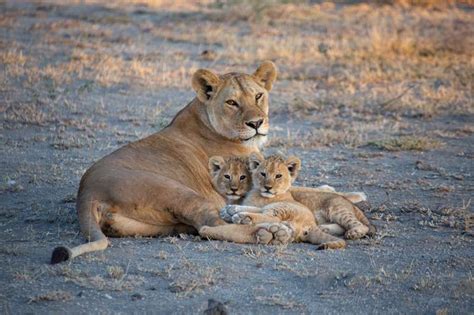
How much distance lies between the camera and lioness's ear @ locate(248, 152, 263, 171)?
6.69 m

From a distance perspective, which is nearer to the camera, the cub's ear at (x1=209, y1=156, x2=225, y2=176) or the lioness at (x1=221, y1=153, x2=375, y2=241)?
the lioness at (x1=221, y1=153, x2=375, y2=241)

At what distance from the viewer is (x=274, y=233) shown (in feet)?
20.6

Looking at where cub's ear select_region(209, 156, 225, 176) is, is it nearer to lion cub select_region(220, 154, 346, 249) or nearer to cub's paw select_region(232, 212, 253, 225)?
lion cub select_region(220, 154, 346, 249)

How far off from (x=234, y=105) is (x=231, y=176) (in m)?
0.74

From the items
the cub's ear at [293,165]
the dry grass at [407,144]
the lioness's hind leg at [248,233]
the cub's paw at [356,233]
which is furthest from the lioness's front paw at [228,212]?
the dry grass at [407,144]

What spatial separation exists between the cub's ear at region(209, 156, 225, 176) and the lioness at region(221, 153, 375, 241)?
0.24 metres

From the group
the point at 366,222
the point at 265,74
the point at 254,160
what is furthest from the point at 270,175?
the point at 265,74

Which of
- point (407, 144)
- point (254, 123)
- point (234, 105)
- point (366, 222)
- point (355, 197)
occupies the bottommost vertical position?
point (407, 144)

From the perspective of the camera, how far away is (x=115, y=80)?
44.4 feet

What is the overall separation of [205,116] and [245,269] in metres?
1.93

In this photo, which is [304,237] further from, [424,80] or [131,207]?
[424,80]

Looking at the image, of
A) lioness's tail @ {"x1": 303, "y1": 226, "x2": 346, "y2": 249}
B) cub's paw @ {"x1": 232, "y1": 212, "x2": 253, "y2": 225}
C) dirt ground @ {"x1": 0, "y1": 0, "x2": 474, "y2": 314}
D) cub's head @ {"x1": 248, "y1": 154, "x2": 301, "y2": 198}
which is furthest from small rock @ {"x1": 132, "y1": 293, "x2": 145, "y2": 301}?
cub's head @ {"x1": 248, "y1": 154, "x2": 301, "y2": 198}

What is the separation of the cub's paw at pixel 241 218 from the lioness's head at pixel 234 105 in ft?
3.39

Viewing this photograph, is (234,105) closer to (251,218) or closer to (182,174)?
(182,174)
